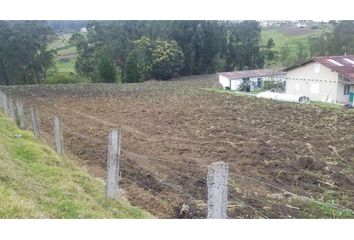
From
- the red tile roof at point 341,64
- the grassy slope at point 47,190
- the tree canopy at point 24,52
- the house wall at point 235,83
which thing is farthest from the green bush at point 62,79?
the grassy slope at point 47,190

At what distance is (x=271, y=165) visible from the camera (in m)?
8.99

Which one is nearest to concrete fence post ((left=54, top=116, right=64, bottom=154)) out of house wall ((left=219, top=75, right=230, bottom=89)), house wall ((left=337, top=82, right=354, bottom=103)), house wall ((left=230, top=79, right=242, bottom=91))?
house wall ((left=337, top=82, right=354, bottom=103))

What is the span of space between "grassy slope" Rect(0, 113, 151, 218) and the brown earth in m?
0.85

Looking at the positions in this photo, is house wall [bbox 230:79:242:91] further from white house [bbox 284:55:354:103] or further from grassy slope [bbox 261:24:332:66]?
grassy slope [bbox 261:24:332:66]

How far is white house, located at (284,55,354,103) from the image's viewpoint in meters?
21.0

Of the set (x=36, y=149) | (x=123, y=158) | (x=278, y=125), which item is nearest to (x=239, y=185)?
(x=123, y=158)

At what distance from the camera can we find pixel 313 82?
22.5 meters

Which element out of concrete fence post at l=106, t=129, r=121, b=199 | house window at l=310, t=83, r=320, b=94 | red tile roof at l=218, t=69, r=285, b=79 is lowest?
red tile roof at l=218, t=69, r=285, b=79

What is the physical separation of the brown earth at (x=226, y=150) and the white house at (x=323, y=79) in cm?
314

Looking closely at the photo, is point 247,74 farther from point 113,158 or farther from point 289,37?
point 113,158

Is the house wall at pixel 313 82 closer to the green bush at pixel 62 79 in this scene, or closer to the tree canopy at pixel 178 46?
the tree canopy at pixel 178 46

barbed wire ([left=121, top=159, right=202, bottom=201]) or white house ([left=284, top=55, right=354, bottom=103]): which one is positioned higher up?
barbed wire ([left=121, top=159, right=202, bottom=201])

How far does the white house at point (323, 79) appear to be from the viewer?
2102 centimetres

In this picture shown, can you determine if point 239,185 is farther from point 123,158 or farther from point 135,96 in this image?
point 135,96
